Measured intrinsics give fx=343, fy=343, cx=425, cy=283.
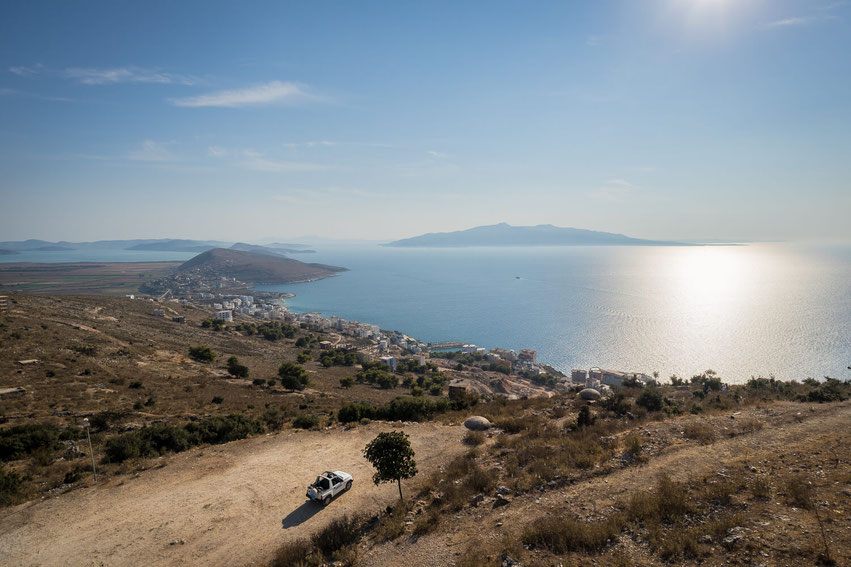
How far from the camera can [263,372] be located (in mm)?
34000

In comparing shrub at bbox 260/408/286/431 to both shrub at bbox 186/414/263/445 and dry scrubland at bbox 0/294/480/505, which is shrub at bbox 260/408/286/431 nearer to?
dry scrubland at bbox 0/294/480/505

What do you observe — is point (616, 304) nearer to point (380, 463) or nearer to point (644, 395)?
point (644, 395)

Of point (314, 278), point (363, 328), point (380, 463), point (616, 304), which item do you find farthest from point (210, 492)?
point (314, 278)

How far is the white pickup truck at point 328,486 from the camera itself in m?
11.3

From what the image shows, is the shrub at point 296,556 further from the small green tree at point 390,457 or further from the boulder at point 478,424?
the boulder at point 478,424

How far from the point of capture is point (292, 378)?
29031 mm

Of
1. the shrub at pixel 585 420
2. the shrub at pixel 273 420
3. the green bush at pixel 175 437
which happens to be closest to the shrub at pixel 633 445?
the shrub at pixel 585 420

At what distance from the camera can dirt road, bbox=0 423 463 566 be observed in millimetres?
9500

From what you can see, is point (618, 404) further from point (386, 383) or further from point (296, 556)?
point (386, 383)

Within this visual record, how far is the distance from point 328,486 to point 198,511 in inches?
163

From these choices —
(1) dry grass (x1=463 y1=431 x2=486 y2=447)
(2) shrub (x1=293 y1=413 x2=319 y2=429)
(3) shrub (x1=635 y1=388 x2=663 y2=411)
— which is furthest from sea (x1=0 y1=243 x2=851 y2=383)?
(2) shrub (x1=293 y1=413 x2=319 y2=429)

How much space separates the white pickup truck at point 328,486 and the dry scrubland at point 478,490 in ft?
1.27

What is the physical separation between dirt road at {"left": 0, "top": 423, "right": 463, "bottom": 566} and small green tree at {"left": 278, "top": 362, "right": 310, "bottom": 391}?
1387 centimetres

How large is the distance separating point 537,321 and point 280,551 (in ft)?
310
